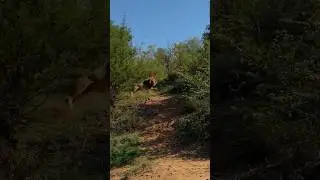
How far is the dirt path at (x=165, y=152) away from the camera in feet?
19.4

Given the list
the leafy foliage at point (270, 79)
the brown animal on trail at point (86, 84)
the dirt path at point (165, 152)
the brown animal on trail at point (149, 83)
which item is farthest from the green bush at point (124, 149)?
the brown animal on trail at point (149, 83)

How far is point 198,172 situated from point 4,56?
3.00 m

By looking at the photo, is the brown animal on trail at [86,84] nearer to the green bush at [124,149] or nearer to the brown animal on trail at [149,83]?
the green bush at [124,149]

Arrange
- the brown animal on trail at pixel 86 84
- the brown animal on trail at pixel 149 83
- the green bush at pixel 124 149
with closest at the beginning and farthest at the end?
1. the brown animal on trail at pixel 86 84
2. the green bush at pixel 124 149
3. the brown animal on trail at pixel 149 83

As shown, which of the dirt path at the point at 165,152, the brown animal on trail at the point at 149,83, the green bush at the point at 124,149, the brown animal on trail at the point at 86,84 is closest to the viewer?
the brown animal on trail at the point at 86,84

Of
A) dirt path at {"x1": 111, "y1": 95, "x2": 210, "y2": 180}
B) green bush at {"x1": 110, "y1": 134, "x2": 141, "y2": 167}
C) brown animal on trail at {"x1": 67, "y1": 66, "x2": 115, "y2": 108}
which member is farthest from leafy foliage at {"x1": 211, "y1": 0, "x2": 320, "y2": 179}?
green bush at {"x1": 110, "y1": 134, "x2": 141, "y2": 167}

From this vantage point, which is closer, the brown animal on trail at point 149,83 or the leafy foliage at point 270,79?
the leafy foliage at point 270,79

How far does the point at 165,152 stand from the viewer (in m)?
7.51

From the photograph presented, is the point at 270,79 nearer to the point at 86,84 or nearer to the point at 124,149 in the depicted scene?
the point at 86,84

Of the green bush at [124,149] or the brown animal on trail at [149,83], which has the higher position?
the brown animal on trail at [149,83]

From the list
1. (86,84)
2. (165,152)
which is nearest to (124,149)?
(165,152)

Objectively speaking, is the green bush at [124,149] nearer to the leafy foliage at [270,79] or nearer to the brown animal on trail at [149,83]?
the leafy foliage at [270,79]

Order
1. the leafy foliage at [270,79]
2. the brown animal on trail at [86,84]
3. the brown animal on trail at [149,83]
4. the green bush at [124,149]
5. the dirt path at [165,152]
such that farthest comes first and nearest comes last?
1. the brown animal on trail at [149,83]
2. the green bush at [124,149]
3. the dirt path at [165,152]
4. the brown animal on trail at [86,84]
5. the leafy foliage at [270,79]

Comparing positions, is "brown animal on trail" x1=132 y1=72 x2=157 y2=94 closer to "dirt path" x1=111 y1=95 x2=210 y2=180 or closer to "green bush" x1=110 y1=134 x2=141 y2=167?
"dirt path" x1=111 y1=95 x2=210 y2=180
